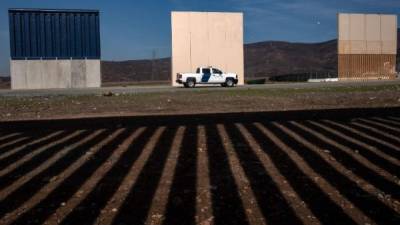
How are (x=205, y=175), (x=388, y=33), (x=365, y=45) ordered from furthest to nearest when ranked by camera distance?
(x=388, y=33)
(x=365, y=45)
(x=205, y=175)

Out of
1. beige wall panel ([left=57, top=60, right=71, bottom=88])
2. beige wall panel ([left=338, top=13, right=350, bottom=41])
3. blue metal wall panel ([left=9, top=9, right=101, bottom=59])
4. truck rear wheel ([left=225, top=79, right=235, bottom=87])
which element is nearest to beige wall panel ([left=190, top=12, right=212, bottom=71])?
truck rear wheel ([left=225, top=79, right=235, bottom=87])

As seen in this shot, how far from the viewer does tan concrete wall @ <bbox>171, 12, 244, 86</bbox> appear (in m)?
40.0

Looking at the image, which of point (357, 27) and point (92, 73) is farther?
point (357, 27)

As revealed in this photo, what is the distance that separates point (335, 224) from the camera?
386 centimetres

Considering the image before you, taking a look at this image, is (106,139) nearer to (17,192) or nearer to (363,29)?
(17,192)

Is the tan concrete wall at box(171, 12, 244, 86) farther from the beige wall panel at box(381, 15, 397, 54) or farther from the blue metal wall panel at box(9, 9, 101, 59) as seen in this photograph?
the beige wall panel at box(381, 15, 397, 54)

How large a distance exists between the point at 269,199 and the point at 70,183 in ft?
8.06

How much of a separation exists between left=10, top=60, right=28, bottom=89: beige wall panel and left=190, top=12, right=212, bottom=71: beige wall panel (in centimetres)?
1503

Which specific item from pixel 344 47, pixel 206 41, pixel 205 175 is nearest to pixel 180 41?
pixel 206 41

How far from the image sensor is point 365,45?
4569 centimetres

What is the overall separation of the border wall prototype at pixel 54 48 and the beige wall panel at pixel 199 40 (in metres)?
8.71

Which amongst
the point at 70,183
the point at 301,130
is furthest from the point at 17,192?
the point at 301,130

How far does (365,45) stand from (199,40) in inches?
716

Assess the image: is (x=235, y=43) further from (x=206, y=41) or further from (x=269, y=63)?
(x=269, y=63)
